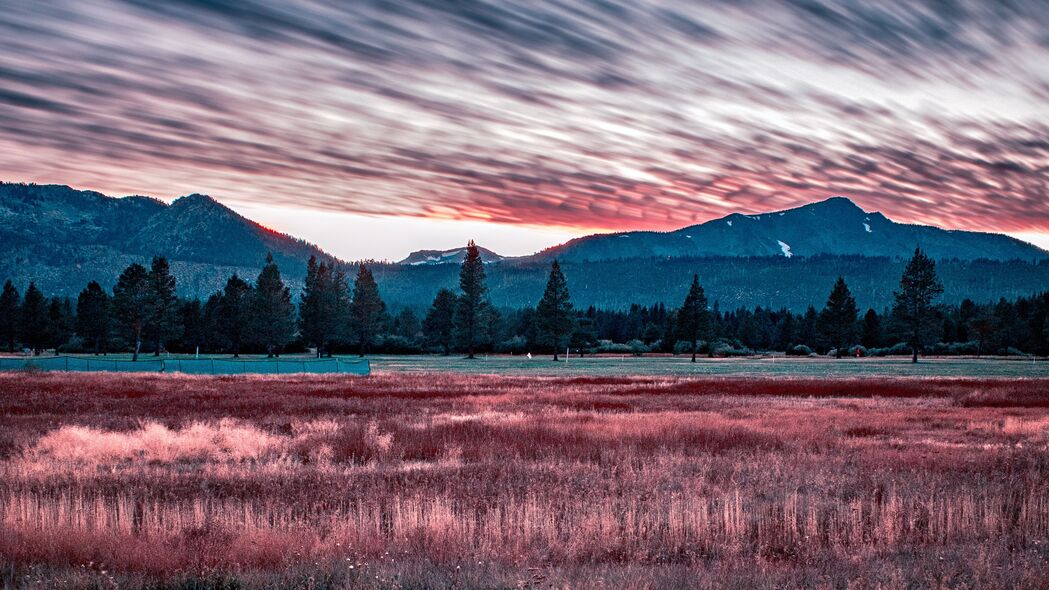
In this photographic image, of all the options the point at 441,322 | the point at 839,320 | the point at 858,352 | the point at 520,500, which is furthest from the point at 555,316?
the point at 520,500

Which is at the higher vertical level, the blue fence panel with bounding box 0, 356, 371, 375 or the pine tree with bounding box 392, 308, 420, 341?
the pine tree with bounding box 392, 308, 420, 341

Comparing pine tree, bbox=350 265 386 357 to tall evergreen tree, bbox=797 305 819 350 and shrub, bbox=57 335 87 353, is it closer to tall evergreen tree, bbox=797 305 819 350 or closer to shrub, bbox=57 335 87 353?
shrub, bbox=57 335 87 353

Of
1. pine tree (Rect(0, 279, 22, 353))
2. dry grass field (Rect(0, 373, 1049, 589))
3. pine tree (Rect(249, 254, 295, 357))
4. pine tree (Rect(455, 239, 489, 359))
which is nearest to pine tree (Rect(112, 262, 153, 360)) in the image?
pine tree (Rect(249, 254, 295, 357))

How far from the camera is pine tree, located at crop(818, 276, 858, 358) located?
11488 cm

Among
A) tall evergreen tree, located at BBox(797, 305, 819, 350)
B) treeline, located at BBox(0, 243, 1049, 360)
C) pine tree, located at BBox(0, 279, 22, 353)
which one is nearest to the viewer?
treeline, located at BBox(0, 243, 1049, 360)

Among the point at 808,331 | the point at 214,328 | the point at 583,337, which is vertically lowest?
the point at 583,337

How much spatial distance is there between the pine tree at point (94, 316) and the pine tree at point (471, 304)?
51163 millimetres

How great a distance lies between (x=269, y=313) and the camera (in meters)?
113

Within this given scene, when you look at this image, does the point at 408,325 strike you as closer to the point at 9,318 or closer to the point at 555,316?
the point at 555,316

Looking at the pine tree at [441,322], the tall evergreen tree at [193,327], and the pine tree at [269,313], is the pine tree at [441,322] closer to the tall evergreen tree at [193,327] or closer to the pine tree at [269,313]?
the pine tree at [269,313]

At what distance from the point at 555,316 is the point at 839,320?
41.6 m

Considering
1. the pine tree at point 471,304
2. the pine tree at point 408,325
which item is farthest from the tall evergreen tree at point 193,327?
the pine tree at point 408,325

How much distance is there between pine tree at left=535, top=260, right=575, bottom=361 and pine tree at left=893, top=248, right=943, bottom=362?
4321cm

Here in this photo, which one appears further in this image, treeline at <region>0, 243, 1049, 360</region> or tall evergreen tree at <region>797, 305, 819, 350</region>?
tall evergreen tree at <region>797, 305, 819, 350</region>
